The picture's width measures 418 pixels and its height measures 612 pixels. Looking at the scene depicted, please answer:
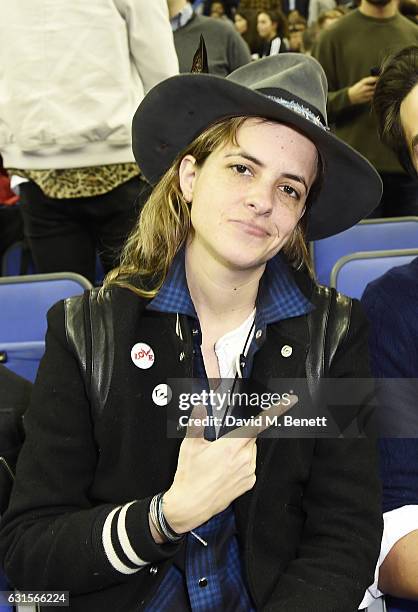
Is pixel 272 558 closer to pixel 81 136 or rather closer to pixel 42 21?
pixel 81 136

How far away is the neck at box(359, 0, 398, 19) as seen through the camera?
330cm

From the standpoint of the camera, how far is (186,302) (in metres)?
1.39

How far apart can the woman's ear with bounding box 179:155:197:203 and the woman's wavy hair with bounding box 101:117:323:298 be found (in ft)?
0.04

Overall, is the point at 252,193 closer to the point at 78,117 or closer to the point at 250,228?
the point at 250,228

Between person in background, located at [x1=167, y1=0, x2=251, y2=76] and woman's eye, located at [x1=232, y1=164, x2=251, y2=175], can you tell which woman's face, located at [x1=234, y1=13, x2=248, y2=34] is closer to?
person in background, located at [x1=167, y1=0, x2=251, y2=76]

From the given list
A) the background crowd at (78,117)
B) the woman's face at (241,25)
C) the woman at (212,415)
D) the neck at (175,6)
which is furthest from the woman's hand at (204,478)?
the woman's face at (241,25)

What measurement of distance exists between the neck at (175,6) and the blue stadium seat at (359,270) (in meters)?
1.49

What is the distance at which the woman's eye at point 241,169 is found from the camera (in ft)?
4.49

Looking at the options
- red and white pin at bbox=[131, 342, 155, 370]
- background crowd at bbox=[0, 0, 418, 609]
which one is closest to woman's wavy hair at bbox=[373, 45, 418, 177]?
background crowd at bbox=[0, 0, 418, 609]

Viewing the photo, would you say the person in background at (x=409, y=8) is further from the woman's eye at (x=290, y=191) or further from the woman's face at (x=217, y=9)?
the woman's face at (x=217, y=9)

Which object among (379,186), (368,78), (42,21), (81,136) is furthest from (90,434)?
(368,78)

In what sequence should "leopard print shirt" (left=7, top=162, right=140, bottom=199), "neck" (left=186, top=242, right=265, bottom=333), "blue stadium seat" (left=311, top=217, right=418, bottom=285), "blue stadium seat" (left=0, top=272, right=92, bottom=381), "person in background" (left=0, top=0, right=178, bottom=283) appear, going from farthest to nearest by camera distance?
"blue stadium seat" (left=311, top=217, right=418, bottom=285) → "leopard print shirt" (left=7, top=162, right=140, bottom=199) → "person in background" (left=0, top=0, right=178, bottom=283) → "blue stadium seat" (left=0, top=272, right=92, bottom=381) → "neck" (left=186, top=242, right=265, bottom=333)

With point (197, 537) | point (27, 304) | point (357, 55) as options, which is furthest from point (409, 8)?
point (197, 537)

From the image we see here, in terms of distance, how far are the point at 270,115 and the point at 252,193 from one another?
5.5 inches
